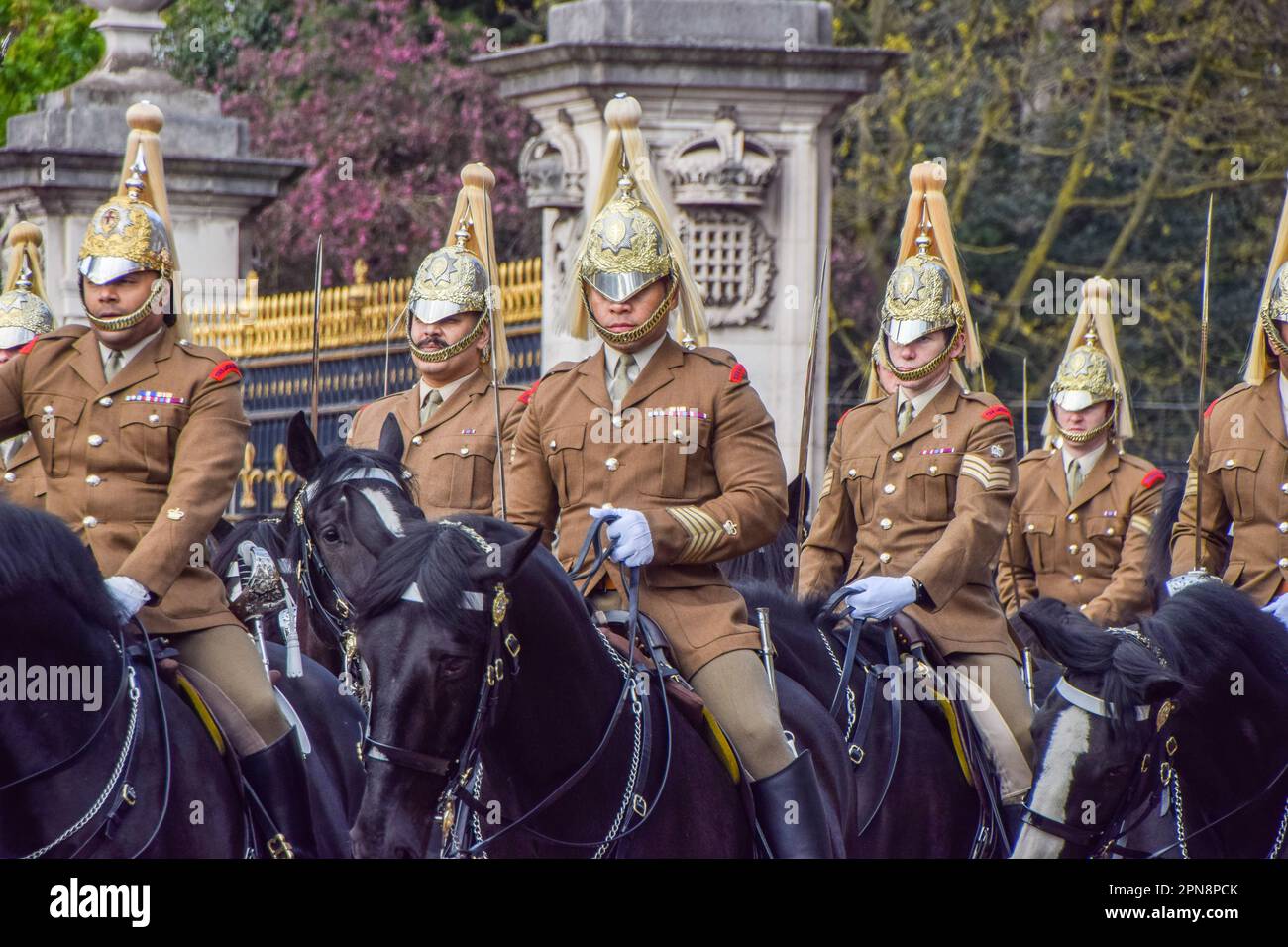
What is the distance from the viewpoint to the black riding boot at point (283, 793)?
696 cm

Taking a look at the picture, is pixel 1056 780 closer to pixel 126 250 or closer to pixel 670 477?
pixel 670 477

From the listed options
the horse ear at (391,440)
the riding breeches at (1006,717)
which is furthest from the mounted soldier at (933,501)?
the horse ear at (391,440)

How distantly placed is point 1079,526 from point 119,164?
19.6 feet

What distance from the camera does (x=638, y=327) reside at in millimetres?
6766

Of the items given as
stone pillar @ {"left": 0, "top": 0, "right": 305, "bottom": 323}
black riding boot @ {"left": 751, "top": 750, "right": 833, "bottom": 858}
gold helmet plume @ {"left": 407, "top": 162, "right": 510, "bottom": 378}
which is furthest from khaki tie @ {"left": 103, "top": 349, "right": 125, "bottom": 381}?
stone pillar @ {"left": 0, "top": 0, "right": 305, "bottom": 323}

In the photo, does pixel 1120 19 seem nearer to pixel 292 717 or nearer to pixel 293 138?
pixel 293 138

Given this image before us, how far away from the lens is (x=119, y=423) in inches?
274

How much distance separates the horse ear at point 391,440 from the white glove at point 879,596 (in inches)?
54.0

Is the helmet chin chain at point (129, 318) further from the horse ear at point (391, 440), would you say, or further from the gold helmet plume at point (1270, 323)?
→ the gold helmet plume at point (1270, 323)

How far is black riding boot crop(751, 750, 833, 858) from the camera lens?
6.47 meters

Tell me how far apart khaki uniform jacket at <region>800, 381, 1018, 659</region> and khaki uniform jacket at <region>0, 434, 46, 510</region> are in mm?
2421

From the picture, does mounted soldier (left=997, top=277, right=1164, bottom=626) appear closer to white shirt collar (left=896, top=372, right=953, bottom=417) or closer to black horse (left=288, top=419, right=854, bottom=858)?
white shirt collar (left=896, top=372, right=953, bottom=417)
